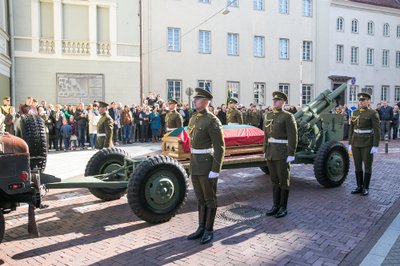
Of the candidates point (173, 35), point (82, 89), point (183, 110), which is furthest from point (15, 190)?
point (173, 35)

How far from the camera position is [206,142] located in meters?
5.86

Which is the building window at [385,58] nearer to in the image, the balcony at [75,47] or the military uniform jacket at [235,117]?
the balcony at [75,47]

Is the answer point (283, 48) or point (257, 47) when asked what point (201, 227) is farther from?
point (283, 48)

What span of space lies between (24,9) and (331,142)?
1977 cm

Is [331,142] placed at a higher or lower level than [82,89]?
lower

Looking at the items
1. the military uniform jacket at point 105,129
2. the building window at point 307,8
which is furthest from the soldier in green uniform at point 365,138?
the building window at point 307,8

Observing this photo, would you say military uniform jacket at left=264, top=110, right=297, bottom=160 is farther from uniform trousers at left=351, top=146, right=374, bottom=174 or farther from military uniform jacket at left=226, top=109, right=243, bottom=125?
military uniform jacket at left=226, top=109, right=243, bottom=125

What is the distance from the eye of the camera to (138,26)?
25.6m

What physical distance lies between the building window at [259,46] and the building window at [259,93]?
2.18 m

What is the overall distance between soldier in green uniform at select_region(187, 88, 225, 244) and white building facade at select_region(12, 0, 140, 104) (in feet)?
65.4

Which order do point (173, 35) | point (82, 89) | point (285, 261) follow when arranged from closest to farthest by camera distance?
1. point (285, 261)
2. point (82, 89)
3. point (173, 35)

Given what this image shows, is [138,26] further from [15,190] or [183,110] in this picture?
[15,190]

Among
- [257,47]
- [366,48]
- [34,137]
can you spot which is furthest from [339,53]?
[34,137]

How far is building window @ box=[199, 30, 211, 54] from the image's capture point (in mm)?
29766
